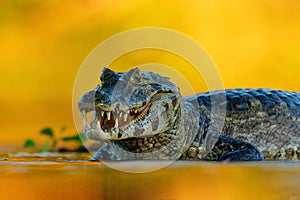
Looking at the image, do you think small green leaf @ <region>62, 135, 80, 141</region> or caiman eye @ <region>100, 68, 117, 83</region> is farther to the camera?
small green leaf @ <region>62, 135, 80, 141</region>

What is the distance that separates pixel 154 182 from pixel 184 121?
8.74ft

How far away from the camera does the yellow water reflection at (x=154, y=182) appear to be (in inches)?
201

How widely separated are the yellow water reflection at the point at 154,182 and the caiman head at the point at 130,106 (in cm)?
42

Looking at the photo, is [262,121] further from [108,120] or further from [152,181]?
[152,181]

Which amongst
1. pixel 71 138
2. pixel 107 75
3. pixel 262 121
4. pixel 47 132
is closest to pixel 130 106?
pixel 107 75

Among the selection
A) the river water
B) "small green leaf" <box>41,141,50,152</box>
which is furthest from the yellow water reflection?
"small green leaf" <box>41,141,50,152</box>

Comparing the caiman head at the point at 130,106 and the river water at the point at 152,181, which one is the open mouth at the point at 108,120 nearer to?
the caiman head at the point at 130,106

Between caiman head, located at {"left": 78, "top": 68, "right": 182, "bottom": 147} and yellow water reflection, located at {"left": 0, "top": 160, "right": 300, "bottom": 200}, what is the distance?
420 mm

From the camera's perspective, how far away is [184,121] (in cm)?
855

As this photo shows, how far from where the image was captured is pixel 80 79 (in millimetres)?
9711

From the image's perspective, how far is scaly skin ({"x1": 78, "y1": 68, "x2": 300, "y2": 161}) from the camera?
23.9 feet

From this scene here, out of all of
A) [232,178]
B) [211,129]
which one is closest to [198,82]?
[211,129]

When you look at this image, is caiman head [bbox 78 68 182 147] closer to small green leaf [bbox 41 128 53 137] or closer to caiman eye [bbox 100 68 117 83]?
caiman eye [bbox 100 68 117 83]

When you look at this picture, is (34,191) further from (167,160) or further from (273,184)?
(167,160)
